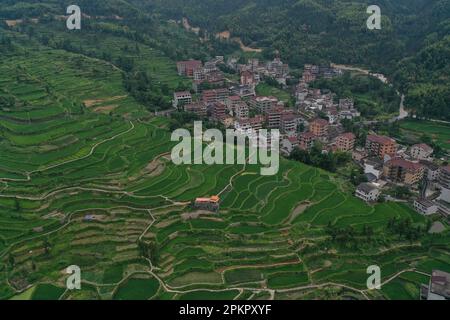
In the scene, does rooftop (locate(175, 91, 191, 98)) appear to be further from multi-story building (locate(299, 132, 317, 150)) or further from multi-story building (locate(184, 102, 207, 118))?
multi-story building (locate(299, 132, 317, 150))

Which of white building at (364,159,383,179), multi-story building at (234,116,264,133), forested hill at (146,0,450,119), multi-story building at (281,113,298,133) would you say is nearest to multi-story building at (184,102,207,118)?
multi-story building at (234,116,264,133)

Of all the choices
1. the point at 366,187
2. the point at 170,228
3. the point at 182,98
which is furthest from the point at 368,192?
the point at 182,98

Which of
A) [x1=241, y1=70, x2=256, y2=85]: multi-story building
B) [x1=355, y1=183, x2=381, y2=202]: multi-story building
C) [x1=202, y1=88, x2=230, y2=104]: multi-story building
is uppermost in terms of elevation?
[x1=241, y1=70, x2=256, y2=85]: multi-story building

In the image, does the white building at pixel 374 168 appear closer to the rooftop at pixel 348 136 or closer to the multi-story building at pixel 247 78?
the rooftop at pixel 348 136

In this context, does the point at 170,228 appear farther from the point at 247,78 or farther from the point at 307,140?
the point at 247,78

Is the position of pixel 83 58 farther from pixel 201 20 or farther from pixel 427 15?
pixel 427 15

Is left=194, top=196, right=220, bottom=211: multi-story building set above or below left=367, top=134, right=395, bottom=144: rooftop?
below
